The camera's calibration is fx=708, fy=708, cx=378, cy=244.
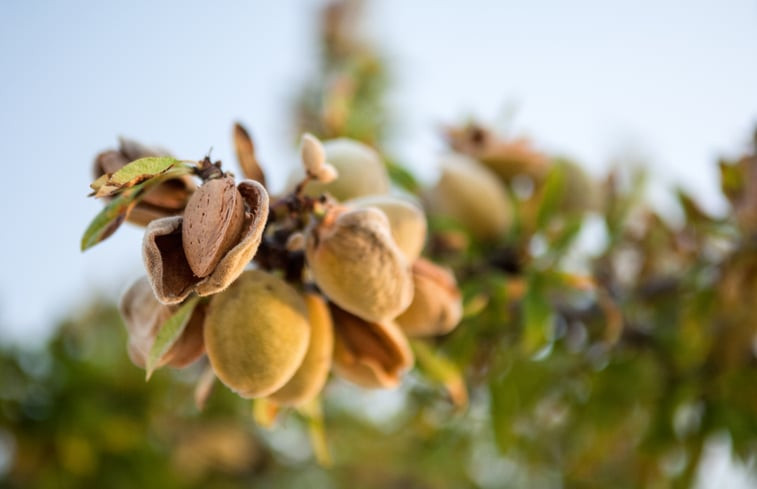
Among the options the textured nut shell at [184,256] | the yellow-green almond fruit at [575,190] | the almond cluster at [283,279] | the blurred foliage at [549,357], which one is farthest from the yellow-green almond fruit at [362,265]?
the yellow-green almond fruit at [575,190]

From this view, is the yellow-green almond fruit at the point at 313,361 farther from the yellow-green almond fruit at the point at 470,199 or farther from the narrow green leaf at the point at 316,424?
the yellow-green almond fruit at the point at 470,199

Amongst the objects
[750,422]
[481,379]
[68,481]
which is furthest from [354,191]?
[68,481]

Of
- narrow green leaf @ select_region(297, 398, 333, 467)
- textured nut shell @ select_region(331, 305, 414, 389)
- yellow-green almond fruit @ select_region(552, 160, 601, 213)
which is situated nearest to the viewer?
textured nut shell @ select_region(331, 305, 414, 389)

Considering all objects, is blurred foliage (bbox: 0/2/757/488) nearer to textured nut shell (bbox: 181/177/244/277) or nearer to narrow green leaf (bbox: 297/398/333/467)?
narrow green leaf (bbox: 297/398/333/467)

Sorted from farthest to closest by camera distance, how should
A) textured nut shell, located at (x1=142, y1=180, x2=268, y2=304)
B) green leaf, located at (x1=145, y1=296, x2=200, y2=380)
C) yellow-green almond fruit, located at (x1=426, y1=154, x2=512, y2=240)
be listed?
1. yellow-green almond fruit, located at (x1=426, y1=154, x2=512, y2=240)
2. green leaf, located at (x1=145, y1=296, x2=200, y2=380)
3. textured nut shell, located at (x1=142, y1=180, x2=268, y2=304)

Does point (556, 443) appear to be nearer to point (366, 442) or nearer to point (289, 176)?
point (366, 442)

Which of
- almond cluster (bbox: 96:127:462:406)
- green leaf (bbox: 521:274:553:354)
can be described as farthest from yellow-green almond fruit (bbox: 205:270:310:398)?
green leaf (bbox: 521:274:553:354)

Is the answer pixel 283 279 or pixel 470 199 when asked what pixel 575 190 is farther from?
pixel 283 279
